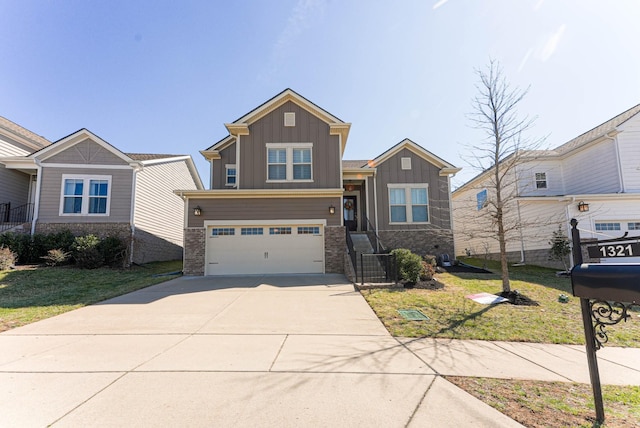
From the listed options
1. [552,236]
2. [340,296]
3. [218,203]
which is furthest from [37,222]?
[552,236]

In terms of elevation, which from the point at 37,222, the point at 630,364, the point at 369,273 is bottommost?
the point at 630,364

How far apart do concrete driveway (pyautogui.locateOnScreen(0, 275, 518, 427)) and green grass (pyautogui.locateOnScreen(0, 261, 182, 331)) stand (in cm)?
91

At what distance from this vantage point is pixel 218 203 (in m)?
12.4

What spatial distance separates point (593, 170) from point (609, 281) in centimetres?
1724

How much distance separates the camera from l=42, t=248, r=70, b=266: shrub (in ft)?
38.5

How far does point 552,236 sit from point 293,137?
41.4 ft

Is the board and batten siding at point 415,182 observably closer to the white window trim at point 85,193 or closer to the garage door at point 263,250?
the garage door at point 263,250

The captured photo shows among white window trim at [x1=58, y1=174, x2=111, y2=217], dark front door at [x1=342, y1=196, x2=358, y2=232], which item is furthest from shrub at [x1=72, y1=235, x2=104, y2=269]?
dark front door at [x1=342, y1=196, x2=358, y2=232]

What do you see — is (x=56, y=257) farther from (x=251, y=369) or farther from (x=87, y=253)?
(x=251, y=369)

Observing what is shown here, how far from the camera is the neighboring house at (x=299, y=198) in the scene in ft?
40.4

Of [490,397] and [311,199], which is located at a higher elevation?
[311,199]

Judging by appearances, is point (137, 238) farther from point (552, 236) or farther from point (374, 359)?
point (552, 236)

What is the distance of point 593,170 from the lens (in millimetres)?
15383

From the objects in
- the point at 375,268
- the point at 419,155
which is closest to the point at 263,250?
the point at 375,268
